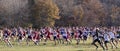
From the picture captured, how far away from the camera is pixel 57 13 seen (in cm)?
8875

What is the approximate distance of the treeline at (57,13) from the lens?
288ft

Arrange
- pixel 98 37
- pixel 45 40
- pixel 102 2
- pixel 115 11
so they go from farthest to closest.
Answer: pixel 102 2 < pixel 115 11 < pixel 45 40 < pixel 98 37

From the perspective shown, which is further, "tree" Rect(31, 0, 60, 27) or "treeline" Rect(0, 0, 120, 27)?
"treeline" Rect(0, 0, 120, 27)

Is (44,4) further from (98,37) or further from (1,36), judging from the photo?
(98,37)

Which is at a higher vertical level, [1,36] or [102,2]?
[1,36]

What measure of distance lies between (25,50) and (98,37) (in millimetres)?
5771

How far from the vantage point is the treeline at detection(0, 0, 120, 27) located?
87.7 metres

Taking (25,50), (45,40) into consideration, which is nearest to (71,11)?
(45,40)

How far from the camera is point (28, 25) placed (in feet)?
288

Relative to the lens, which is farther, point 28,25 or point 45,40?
point 28,25

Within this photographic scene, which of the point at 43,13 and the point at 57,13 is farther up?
the point at 43,13

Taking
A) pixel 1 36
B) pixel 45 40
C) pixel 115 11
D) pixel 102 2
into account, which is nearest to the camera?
pixel 1 36

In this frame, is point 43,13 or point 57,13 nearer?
point 43,13

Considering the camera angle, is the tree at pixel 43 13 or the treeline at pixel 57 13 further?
the treeline at pixel 57 13
